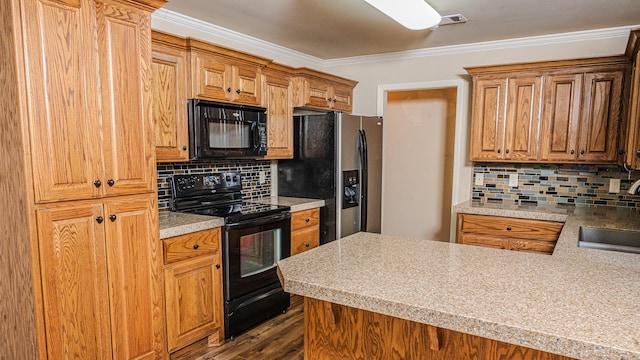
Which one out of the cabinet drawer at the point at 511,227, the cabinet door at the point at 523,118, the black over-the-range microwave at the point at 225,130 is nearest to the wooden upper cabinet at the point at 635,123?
the cabinet drawer at the point at 511,227

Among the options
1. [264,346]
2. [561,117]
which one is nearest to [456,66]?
[561,117]

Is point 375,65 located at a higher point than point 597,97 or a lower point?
higher

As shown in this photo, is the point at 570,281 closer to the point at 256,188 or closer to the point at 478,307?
the point at 478,307

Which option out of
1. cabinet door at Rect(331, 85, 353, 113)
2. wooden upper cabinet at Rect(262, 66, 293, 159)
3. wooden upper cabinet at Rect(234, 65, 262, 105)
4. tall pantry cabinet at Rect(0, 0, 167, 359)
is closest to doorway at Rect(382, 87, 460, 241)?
cabinet door at Rect(331, 85, 353, 113)

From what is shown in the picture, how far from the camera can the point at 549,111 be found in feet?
10.5

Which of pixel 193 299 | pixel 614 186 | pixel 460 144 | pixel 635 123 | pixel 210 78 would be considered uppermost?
pixel 210 78

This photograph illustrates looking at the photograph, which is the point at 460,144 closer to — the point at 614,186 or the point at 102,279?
the point at 614,186

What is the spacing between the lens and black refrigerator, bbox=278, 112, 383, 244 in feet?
11.5

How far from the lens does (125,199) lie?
2.04 meters

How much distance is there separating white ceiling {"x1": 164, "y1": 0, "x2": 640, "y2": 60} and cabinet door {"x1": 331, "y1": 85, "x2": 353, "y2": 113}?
1.55ft

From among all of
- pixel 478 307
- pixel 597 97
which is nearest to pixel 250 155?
pixel 478 307

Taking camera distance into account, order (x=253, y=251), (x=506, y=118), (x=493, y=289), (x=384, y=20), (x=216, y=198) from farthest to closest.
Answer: (x=506, y=118) → (x=216, y=198) → (x=384, y=20) → (x=253, y=251) → (x=493, y=289)

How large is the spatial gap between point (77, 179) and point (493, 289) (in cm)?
183

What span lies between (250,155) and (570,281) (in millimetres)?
2327
